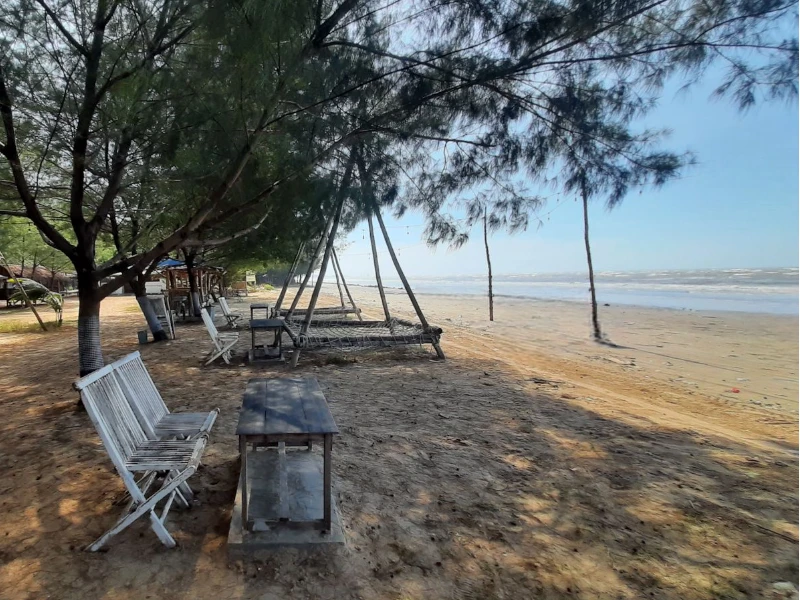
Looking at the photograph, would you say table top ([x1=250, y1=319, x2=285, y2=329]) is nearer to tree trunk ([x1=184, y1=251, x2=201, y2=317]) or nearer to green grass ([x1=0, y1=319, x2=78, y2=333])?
tree trunk ([x1=184, y1=251, x2=201, y2=317])

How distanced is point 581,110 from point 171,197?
4500mm

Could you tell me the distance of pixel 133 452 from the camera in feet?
7.85

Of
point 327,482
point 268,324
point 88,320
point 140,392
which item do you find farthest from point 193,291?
point 327,482

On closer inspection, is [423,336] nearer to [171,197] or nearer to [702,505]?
[171,197]

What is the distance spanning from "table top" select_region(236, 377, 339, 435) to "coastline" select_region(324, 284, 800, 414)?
5267mm

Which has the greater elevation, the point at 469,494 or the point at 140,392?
the point at 140,392

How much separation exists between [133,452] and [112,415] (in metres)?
0.23

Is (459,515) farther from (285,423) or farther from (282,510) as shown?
(285,423)

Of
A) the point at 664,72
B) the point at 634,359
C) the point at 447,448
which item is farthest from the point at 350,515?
the point at 634,359

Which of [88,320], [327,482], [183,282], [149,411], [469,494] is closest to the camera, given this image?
[327,482]

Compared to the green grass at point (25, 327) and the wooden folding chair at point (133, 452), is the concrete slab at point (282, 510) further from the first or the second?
the green grass at point (25, 327)

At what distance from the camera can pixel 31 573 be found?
1.93 meters

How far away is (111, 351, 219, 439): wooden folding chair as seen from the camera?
273cm

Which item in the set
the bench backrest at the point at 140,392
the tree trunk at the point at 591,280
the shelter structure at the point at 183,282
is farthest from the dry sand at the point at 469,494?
the shelter structure at the point at 183,282
